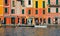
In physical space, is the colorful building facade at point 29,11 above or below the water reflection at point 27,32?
above

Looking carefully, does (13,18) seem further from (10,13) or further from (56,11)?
(56,11)

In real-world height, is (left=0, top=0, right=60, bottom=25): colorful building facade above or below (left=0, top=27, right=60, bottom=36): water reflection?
above

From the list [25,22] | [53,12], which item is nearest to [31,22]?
[25,22]

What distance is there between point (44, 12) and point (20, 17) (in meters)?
5.14

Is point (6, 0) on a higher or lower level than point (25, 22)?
higher

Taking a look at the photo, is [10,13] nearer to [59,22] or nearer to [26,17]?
[26,17]

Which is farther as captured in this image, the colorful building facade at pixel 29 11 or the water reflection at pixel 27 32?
the colorful building facade at pixel 29 11

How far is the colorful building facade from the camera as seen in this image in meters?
60.3

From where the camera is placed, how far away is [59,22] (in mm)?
60125

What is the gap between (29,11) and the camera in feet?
202

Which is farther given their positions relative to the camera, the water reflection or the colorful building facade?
the colorful building facade

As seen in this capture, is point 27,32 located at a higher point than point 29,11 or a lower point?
lower

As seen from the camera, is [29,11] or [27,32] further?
[29,11]

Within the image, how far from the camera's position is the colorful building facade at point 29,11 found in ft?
198
